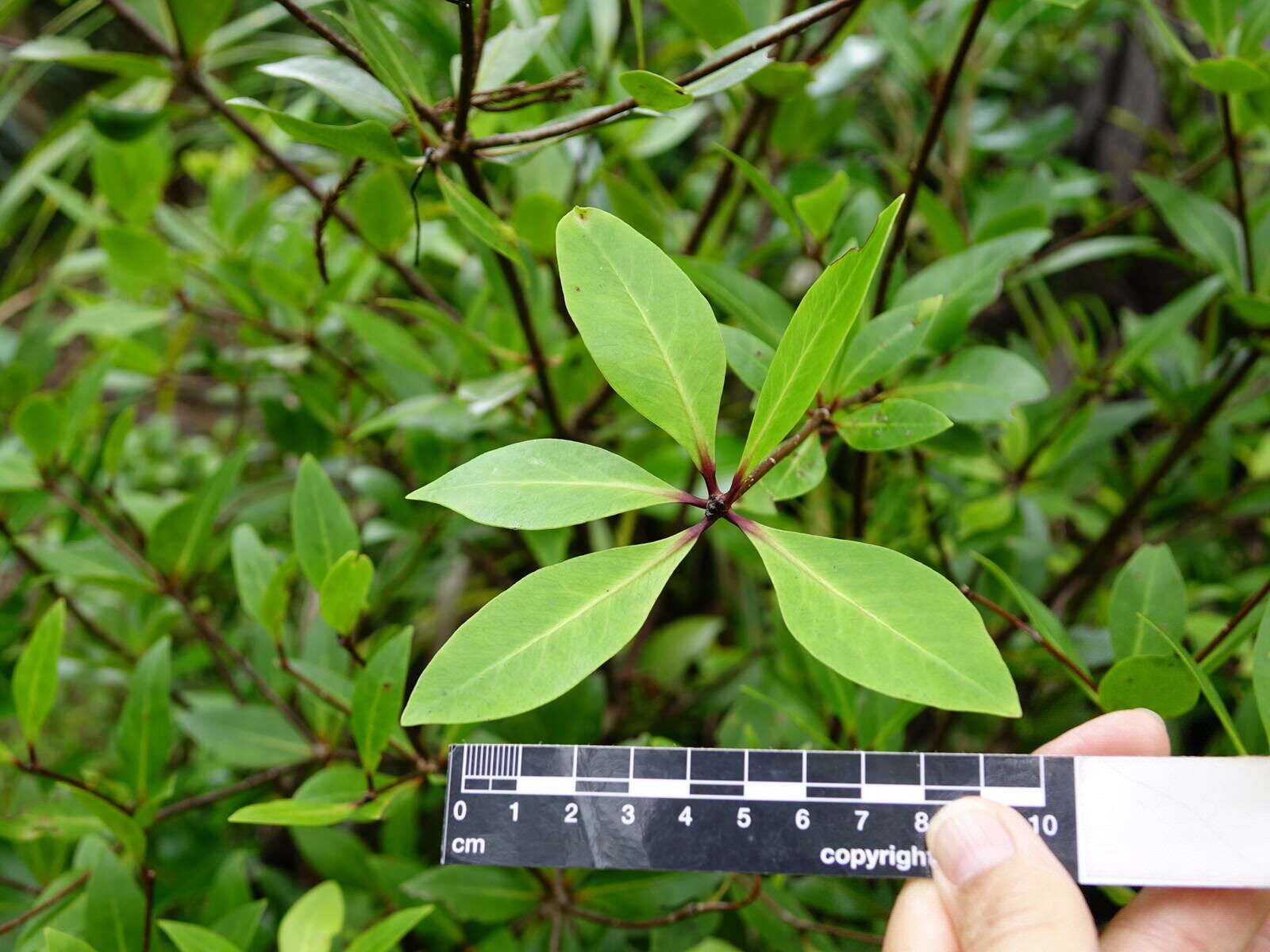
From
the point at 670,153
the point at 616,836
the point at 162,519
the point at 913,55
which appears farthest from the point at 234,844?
the point at 670,153

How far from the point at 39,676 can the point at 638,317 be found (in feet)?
1.97

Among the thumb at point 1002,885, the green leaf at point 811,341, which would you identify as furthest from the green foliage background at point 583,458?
the thumb at point 1002,885

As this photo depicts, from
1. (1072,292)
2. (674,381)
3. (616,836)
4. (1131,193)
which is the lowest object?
(616,836)

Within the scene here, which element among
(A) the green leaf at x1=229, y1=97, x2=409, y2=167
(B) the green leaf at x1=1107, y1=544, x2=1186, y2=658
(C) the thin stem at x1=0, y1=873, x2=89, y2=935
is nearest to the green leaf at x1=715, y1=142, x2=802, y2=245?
(A) the green leaf at x1=229, y1=97, x2=409, y2=167

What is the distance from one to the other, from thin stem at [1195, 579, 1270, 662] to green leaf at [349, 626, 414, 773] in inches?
22.5

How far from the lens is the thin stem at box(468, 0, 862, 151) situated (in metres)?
0.56

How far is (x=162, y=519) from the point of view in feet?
2.90

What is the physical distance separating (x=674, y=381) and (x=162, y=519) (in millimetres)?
619

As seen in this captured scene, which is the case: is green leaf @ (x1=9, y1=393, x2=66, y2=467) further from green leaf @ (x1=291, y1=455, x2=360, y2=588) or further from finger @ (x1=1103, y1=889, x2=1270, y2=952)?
finger @ (x1=1103, y1=889, x2=1270, y2=952)

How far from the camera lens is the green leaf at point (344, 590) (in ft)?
2.10

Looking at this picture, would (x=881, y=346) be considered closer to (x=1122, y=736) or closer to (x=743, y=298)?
(x=743, y=298)

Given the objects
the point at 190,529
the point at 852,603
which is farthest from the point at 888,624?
the point at 190,529

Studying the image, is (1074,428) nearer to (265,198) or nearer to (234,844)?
(265,198)

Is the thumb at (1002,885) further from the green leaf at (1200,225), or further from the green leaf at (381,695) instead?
the green leaf at (1200,225)
